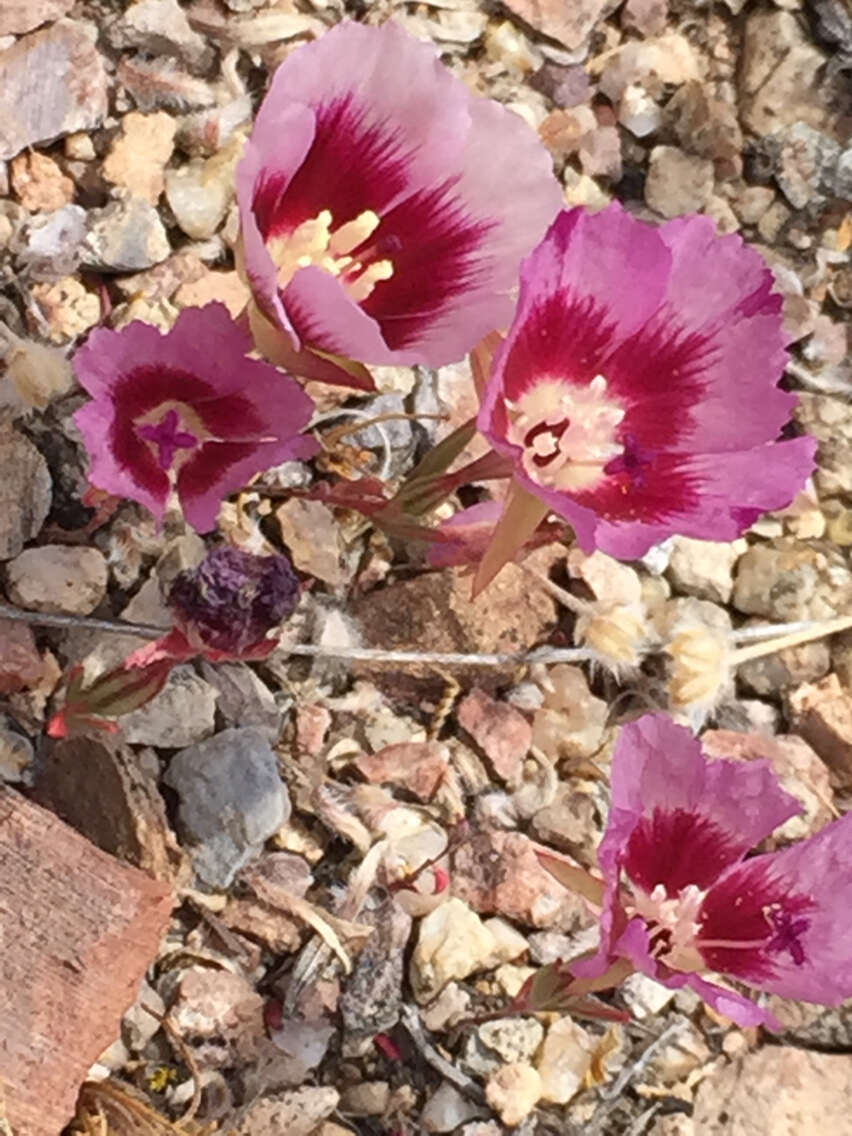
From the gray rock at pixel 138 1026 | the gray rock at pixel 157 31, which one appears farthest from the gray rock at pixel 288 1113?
the gray rock at pixel 157 31

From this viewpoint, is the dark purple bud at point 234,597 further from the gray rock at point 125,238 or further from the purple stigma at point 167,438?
the gray rock at point 125,238

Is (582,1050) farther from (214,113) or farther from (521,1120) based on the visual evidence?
(214,113)

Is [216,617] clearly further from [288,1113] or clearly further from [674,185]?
[674,185]

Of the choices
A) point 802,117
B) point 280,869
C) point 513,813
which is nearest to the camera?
point 280,869

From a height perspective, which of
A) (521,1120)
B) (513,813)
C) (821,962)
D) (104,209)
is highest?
(104,209)

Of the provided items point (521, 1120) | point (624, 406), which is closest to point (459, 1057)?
point (521, 1120)
